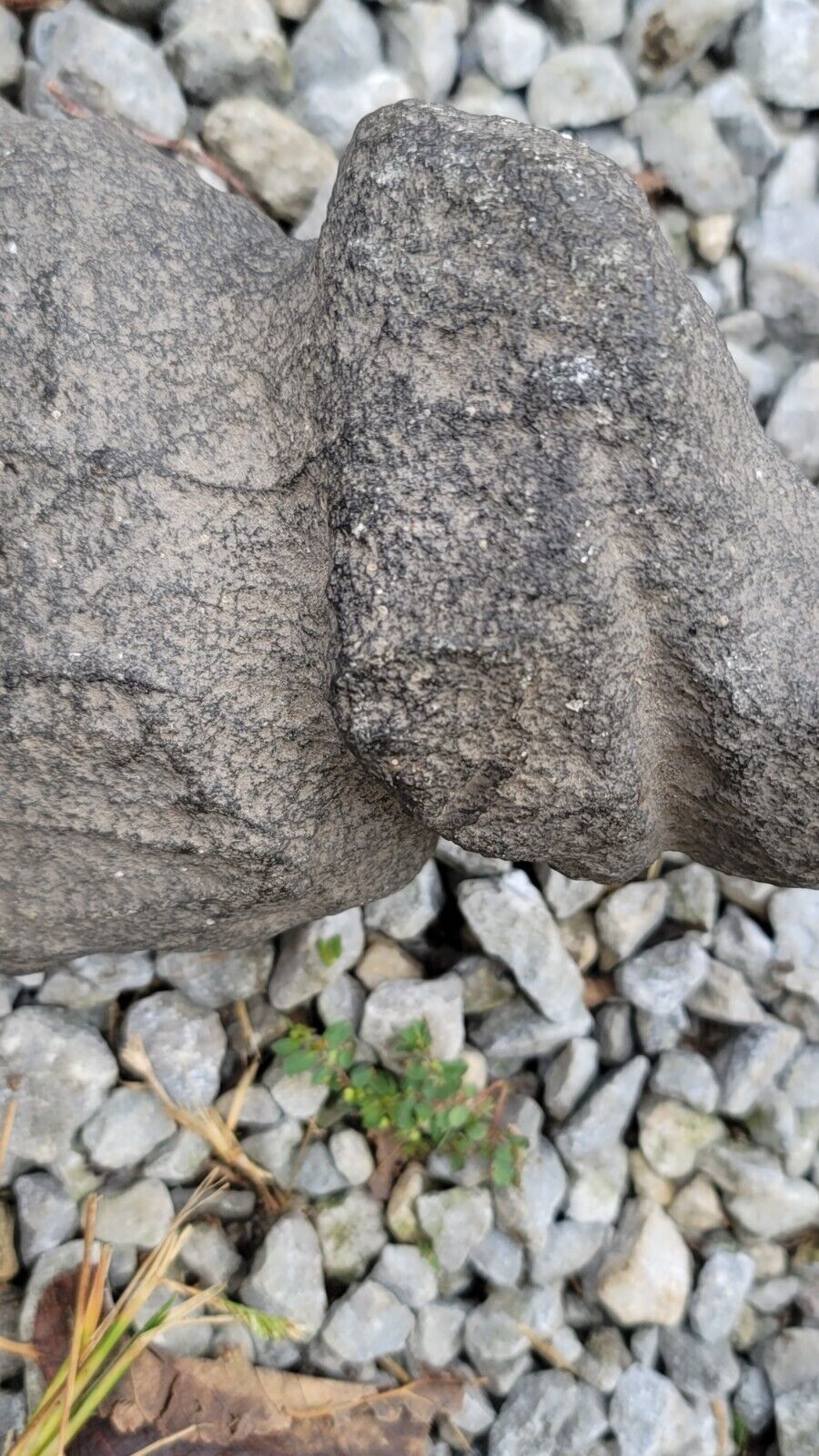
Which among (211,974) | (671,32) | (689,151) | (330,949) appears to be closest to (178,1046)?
(211,974)

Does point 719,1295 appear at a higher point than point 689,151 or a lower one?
lower

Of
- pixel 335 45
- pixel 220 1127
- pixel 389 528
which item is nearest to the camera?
pixel 389 528

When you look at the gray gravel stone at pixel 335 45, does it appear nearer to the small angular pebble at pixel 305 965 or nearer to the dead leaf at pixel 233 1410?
the small angular pebble at pixel 305 965

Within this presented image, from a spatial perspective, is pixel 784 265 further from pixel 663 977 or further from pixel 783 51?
pixel 663 977

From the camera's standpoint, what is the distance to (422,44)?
1686mm

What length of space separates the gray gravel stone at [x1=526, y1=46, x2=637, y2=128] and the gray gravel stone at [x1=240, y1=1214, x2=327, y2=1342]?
5.18 ft

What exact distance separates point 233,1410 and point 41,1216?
299 mm

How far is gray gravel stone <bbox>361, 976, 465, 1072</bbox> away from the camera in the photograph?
1442mm

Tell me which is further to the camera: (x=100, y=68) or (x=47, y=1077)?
(x=100, y=68)

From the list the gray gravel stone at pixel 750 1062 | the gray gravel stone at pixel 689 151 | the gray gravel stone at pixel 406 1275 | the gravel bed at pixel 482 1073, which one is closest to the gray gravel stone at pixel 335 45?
the gravel bed at pixel 482 1073

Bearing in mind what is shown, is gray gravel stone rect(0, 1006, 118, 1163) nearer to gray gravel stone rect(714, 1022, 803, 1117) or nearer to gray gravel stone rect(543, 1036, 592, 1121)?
gray gravel stone rect(543, 1036, 592, 1121)

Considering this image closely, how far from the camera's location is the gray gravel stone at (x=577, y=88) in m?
1.75

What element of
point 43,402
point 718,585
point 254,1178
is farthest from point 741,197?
point 254,1178

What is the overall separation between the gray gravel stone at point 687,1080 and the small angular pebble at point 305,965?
0.47 metres
